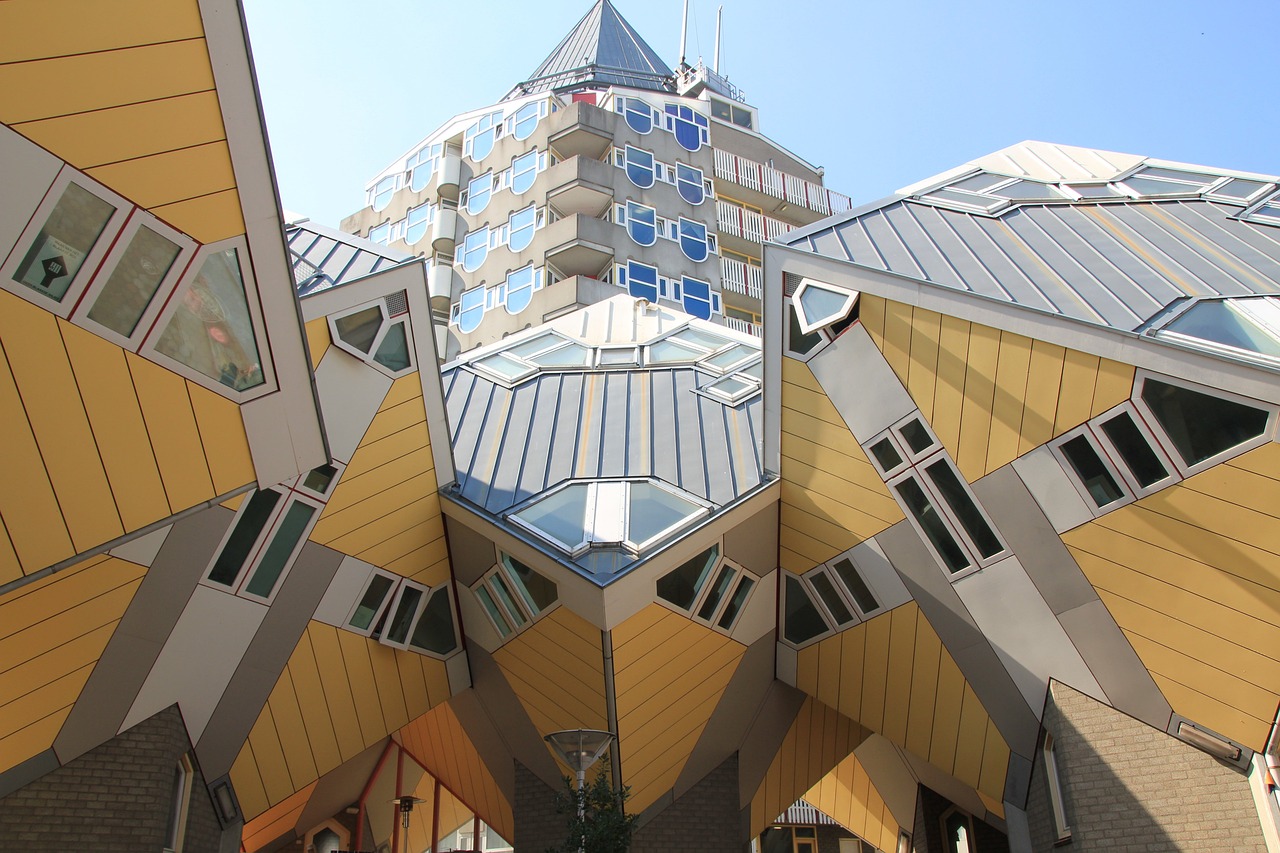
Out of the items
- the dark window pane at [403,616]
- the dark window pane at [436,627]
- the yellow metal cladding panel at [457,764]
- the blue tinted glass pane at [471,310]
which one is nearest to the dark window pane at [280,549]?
the dark window pane at [403,616]

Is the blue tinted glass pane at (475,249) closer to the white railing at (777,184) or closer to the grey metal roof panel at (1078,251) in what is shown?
the white railing at (777,184)

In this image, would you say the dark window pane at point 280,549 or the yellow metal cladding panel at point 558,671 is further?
the yellow metal cladding panel at point 558,671

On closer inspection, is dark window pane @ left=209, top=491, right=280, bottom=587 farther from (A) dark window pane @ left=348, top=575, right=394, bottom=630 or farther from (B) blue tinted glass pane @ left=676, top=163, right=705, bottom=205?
(B) blue tinted glass pane @ left=676, top=163, right=705, bottom=205

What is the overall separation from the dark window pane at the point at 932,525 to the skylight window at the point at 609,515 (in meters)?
3.14

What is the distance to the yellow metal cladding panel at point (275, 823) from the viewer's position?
19.5 m

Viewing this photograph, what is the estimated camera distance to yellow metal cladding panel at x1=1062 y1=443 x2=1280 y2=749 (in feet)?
35.3

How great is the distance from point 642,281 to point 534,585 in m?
23.7

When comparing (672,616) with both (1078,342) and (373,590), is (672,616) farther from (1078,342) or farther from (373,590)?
(1078,342)

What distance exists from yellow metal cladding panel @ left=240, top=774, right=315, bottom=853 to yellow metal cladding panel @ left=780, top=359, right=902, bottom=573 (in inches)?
429

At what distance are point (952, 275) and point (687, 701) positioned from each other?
7.81m

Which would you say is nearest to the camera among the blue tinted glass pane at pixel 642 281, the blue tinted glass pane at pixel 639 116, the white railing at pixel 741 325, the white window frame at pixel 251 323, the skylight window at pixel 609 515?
the white window frame at pixel 251 323

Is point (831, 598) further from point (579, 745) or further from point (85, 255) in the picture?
point (85, 255)

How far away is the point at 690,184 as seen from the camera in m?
41.6

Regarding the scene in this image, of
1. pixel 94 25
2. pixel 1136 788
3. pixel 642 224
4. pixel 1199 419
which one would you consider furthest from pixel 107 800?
pixel 642 224
